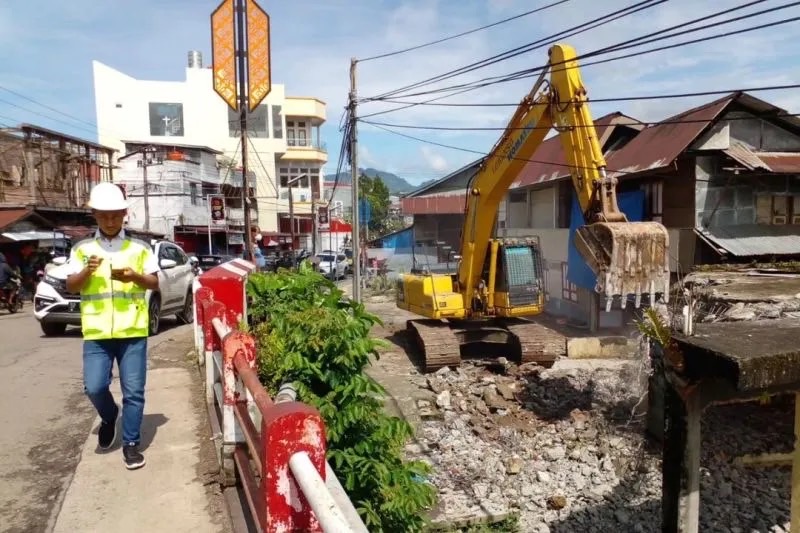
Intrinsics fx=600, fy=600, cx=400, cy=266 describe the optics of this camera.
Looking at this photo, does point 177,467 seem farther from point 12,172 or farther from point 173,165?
point 173,165

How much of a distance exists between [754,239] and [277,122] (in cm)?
3321

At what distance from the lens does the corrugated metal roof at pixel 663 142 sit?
11281 millimetres

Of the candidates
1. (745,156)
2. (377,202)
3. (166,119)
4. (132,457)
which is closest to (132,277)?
(132,457)

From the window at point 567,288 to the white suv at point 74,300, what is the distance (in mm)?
10302

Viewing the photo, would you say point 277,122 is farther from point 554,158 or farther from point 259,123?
point 554,158

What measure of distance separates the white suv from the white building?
25.1 m

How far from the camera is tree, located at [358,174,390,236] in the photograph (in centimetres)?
5416

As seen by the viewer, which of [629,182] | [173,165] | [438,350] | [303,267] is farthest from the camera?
[173,165]

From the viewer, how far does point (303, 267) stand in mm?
5426

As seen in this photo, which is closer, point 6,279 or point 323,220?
point 6,279

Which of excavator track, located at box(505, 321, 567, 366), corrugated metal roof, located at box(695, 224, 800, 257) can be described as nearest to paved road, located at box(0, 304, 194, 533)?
excavator track, located at box(505, 321, 567, 366)

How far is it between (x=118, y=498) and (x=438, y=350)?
8.08 metres

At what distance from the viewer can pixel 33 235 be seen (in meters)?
18.3

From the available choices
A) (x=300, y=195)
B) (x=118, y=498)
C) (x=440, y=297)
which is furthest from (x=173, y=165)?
(x=118, y=498)
